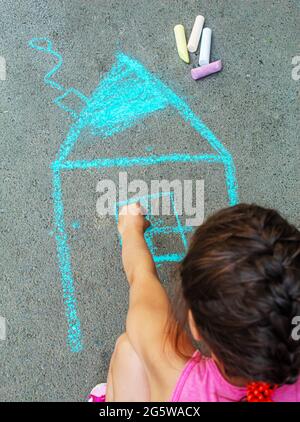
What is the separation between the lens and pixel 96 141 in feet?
5.59

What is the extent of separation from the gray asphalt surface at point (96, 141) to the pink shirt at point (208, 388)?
22.5 inches

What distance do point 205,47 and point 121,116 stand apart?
41 cm

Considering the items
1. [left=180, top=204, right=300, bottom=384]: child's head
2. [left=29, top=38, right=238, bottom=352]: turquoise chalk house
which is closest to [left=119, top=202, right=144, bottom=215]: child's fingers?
[left=29, top=38, right=238, bottom=352]: turquoise chalk house

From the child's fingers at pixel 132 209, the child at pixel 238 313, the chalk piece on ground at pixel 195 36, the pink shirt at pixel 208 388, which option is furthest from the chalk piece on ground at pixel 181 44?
the pink shirt at pixel 208 388

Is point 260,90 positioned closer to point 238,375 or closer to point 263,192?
point 263,192

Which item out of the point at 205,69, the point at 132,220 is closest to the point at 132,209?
the point at 132,220

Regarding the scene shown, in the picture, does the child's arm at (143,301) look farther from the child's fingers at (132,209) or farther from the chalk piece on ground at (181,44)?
the chalk piece on ground at (181,44)

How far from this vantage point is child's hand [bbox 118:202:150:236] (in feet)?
5.09

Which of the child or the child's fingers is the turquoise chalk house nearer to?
the child's fingers

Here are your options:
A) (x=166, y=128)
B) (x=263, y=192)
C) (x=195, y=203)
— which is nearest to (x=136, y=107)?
(x=166, y=128)

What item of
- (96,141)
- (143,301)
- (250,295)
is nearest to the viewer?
(250,295)

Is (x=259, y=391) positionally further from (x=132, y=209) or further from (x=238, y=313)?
(x=132, y=209)

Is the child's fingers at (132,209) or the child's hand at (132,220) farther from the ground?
the child's fingers at (132,209)

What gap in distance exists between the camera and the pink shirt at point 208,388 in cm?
101
